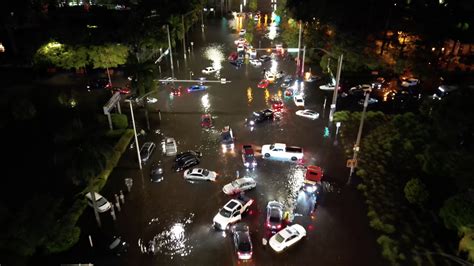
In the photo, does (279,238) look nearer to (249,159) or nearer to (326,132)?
(249,159)

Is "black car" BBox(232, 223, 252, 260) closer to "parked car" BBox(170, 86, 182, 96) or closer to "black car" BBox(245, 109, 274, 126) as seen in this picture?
"black car" BBox(245, 109, 274, 126)

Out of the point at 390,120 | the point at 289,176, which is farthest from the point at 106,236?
the point at 390,120

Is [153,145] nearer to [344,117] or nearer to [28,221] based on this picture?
[28,221]

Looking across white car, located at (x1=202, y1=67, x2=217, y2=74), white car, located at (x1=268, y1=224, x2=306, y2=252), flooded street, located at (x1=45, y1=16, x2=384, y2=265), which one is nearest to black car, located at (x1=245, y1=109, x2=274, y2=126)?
flooded street, located at (x1=45, y1=16, x2=384, y2=265)

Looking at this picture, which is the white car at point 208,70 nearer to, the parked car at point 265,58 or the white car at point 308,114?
the parked car at point 265,58

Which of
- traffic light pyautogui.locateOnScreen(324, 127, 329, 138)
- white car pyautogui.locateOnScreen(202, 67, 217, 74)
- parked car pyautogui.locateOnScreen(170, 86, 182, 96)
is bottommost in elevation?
traffic light pyautogui.locateOnScreen(324, 127, 329, 138)

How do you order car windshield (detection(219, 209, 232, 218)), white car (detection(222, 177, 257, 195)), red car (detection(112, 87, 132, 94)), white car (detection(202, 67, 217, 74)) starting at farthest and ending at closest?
white car (detection(202, 67, 217, 74))
red car (detection(112, 87, 132, 94))
white car (detection(222, 177, 257, 195))
car windshield (detection(219, 209, 232, 218))
